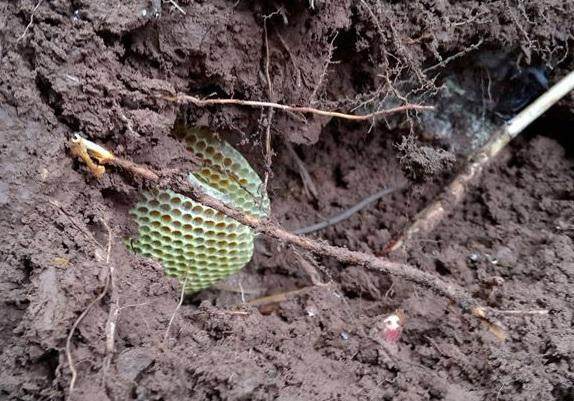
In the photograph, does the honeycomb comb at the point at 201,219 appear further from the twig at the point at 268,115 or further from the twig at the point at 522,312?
the twig at the point at 522,312

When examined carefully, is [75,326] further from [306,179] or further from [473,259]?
[473,259]

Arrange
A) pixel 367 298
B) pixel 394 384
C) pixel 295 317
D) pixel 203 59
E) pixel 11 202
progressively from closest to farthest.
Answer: pixel 11 202 < pixel 394 384 < pixel 203 59 < pixel 295 317 < pixel 367 298

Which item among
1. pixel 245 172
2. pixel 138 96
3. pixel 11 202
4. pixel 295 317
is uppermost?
pixel 138 96

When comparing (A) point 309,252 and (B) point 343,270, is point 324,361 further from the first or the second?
(B) point 343,270

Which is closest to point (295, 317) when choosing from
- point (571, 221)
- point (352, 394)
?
point (352, 394)

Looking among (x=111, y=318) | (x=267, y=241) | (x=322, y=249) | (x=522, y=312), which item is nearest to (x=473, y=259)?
(x=522, y=312)
